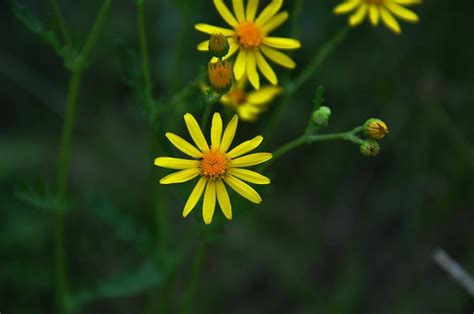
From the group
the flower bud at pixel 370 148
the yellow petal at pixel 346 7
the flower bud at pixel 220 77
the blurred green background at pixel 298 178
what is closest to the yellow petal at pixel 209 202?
the flower bud at pixel 220 77

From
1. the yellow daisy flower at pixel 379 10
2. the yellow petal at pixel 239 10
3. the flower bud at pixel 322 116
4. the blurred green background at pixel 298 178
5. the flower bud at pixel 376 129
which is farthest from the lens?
the blurred green background at pixel 298 178

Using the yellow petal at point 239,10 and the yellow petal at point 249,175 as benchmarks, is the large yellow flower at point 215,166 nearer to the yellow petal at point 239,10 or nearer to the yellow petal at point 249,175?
the yellow petal at point 249,175

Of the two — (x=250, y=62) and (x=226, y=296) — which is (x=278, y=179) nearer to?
(x=226, y=296)

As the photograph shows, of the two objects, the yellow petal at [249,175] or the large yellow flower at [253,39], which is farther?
the large yellow flower at [253,39]

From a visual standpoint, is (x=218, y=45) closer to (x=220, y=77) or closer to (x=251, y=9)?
(x=220, y=77)

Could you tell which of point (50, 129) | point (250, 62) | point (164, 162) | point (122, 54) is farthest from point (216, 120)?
point (50, 129)

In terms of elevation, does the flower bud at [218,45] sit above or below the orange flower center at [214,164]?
above
